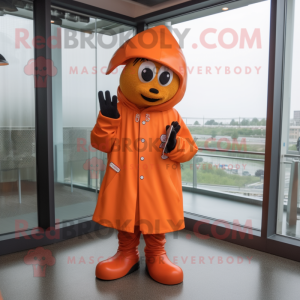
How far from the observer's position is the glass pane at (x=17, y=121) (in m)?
2.77

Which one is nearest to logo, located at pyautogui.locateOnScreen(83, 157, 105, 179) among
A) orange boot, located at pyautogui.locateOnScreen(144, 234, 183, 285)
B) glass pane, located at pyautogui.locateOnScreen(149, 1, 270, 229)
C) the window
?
the window

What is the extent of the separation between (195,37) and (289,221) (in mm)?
2002

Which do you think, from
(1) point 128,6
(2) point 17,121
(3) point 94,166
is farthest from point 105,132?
(1) point 128,6

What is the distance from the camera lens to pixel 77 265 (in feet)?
8.30

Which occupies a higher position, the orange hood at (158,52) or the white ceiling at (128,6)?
the white ceiling at (128,6)

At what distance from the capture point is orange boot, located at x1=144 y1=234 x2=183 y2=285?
7.33 feet

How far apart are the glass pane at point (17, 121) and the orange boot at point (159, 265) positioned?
1.29 metres

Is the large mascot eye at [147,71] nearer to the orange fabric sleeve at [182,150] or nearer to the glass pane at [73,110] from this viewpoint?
Result: the orange fabric sleeve at [182,150]

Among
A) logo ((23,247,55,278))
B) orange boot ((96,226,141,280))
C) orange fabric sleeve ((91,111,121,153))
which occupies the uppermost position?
orange fabric sleeve ((91,111,121,153))

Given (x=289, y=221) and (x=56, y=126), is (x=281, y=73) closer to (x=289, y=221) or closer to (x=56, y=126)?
(x=289, y=221)

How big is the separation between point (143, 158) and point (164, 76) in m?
0.56

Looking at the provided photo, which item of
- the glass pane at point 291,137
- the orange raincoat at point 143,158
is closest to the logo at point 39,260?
the orange raincoat at point 143,158

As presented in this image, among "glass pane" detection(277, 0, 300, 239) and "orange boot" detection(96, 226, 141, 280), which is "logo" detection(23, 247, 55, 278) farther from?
"glass pane" detection(277, 0, 300, 239)

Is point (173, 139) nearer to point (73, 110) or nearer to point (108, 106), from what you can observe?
point (108, 106)
